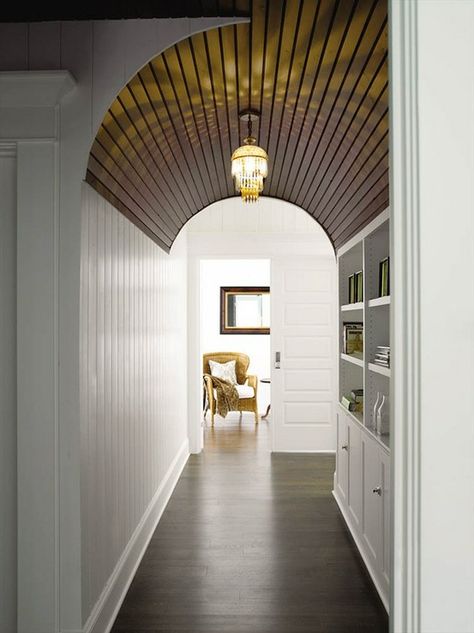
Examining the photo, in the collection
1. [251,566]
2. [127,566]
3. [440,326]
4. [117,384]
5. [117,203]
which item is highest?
[117,203]

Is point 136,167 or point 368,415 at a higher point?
point 136,167

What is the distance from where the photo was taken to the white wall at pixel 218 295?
369 inches

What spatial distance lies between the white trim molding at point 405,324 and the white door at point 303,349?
225 inches

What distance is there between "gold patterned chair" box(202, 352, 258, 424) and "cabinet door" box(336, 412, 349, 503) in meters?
3.56

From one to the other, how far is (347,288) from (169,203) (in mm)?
1734

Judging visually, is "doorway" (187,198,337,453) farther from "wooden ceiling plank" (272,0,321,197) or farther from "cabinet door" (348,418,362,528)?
"cabinet door" (348,418,362,528)

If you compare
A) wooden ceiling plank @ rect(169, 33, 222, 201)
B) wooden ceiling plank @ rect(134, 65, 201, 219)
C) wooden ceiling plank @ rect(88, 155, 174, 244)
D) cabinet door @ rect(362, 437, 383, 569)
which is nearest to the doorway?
wooden ceiling plank @ rect(134, 65, 201, 219)

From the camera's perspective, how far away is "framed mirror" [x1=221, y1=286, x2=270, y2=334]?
30.8ft

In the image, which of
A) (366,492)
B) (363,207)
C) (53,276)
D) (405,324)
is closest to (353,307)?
(363,207)

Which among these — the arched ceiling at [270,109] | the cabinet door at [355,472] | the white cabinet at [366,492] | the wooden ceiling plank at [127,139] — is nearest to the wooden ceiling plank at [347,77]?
the arched ceiling at [270,109]

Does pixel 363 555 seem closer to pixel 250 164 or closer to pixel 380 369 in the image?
pixel 380 369

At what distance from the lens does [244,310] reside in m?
9.42

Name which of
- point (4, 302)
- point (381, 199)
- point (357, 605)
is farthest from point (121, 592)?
point (381, 199)

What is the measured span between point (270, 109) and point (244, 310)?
662 centimetres
